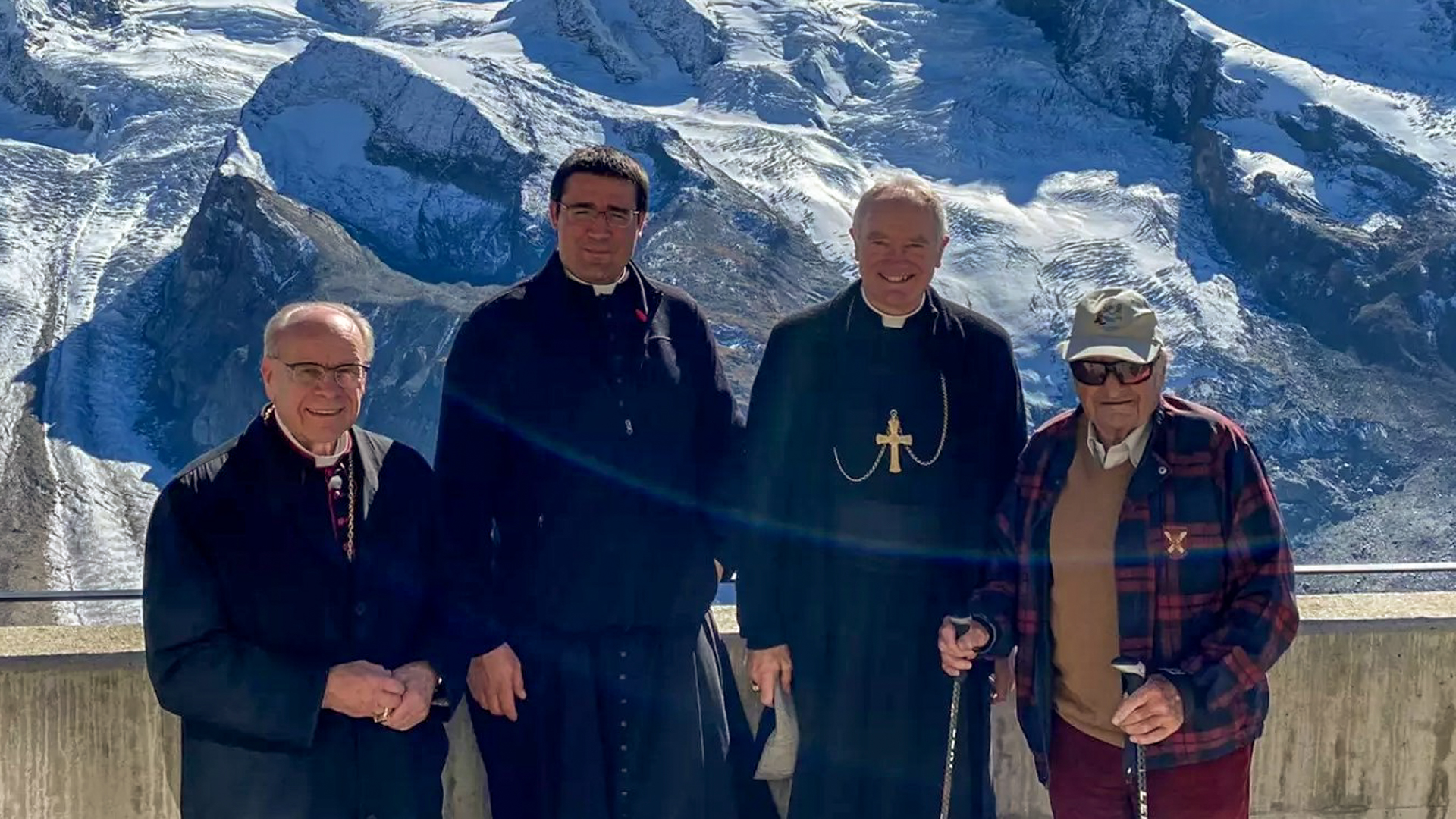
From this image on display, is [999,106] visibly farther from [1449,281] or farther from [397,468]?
[397,468]

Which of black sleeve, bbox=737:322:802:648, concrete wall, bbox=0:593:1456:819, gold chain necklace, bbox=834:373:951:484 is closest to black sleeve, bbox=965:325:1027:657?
gold chain necklace, bbox=834:373:951:484

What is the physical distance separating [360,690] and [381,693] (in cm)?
5

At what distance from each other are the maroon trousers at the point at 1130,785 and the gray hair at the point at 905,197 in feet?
4.53

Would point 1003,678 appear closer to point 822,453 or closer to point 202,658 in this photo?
point 822,453

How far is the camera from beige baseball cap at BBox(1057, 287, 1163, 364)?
366 centimetres

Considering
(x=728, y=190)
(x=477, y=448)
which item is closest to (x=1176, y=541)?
(x=477, y=448)

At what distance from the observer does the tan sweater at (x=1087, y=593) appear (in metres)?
3.75

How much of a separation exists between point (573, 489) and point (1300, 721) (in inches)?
106

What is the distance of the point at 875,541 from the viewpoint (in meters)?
4.34

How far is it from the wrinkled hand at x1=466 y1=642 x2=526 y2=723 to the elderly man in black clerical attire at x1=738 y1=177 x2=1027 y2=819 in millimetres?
664

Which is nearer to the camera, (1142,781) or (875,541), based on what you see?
(1142,781)

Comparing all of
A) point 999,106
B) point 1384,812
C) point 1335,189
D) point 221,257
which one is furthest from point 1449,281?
point 1384,812

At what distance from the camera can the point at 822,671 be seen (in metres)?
4.35

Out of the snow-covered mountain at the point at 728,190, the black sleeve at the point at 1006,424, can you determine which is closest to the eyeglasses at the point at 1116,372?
the black sleeve at the point at 1006,424
